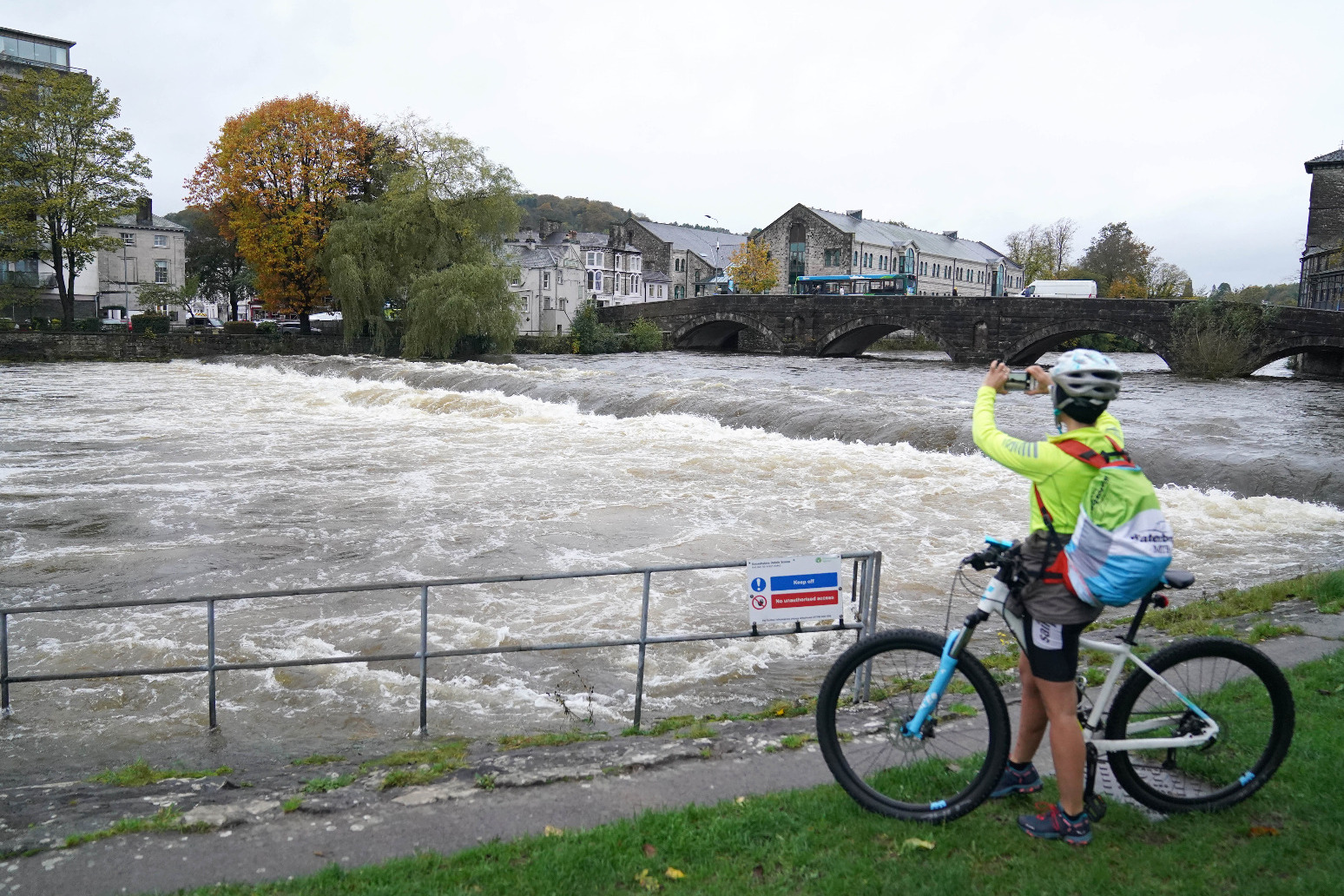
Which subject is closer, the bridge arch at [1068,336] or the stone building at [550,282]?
the bridge arch at [1068,336]

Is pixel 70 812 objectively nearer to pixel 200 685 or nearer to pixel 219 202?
pixel 200 685

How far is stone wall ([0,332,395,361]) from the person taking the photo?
5272cm

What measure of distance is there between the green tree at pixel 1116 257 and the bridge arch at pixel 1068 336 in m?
55.9

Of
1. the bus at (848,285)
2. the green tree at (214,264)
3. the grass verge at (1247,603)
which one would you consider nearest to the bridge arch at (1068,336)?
the bus at (848,285)

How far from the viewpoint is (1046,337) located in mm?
55594

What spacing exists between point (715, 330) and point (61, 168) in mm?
42369

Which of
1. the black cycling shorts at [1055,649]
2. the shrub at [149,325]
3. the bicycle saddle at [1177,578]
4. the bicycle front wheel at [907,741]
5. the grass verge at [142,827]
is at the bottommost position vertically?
the grass verge at [142,827]

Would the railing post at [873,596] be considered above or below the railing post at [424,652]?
above

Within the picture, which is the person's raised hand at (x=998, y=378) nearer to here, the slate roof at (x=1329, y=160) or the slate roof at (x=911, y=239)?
the slate roof at (x=1329, y=160)

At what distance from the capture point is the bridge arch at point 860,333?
60.5m

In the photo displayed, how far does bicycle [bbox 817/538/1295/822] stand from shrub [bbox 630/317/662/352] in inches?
2435

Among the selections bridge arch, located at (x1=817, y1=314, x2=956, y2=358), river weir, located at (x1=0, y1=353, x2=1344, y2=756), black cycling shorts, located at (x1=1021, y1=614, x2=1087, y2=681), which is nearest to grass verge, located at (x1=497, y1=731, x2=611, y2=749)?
river weir, located at (x1=0, y1=353, x2=1344, y2=756)

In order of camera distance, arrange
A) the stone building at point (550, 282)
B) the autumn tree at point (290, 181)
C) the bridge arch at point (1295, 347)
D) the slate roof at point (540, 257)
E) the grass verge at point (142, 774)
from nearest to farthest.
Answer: the grass verge at point (142, 774), the bridge arch at point (1295, 347), the autumn tree at point (290, 181), the stone building at point (550, 282), the slate roof at point (540, 257)

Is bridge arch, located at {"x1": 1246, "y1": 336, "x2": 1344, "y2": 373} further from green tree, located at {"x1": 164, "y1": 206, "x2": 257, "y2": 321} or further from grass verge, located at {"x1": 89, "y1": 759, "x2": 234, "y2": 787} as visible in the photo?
green tree, located at {"x1": 164, "y1": 206, "x2": 257, "y2": 321}
